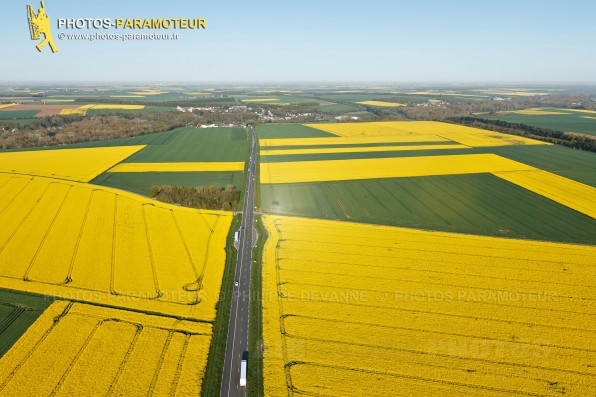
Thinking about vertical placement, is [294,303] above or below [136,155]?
below

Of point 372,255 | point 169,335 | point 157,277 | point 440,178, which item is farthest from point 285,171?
point 169,335

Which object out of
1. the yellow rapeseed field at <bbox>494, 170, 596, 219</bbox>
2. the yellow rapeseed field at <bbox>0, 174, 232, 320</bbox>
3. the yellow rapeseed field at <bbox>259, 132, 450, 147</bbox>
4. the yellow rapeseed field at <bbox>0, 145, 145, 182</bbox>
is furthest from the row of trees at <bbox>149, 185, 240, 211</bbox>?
the yellow rapeseed field at <bbox>494, 170, 596, 219</bbox>

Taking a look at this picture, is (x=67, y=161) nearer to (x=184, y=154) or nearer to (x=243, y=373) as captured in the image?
(x=184, y=154)

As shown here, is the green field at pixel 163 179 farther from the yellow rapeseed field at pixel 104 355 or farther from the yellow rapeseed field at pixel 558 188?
the yellow rapeseed field at pixel 558 188

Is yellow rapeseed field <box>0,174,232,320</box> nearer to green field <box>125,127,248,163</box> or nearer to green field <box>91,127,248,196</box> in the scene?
green field <box>91,127,248,196</box>

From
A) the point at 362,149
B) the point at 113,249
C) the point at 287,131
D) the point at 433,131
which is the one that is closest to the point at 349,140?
the point at 362,149

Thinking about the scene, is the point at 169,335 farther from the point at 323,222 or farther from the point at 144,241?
the point at 323,222

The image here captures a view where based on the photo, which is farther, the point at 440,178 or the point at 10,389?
the point at 440,178
